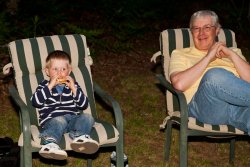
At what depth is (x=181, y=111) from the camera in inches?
170

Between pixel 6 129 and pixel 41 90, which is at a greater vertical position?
pixel 41 90

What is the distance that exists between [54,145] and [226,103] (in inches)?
62.8

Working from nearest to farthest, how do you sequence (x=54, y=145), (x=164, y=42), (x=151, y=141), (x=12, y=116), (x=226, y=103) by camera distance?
(x=54, y=145)
(x=226, y=103)
(x=164, y=42)
(x=151, y=141)
(x=12, y=116)

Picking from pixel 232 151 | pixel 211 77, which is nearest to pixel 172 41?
pixel 211 77

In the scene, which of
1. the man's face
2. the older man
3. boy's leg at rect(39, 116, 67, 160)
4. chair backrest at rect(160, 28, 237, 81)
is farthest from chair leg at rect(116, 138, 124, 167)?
the man's face

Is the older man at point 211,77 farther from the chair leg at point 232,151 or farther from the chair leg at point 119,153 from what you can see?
the chair leg at point 119,153

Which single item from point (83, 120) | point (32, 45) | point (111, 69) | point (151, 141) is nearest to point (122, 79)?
point (111, 69)

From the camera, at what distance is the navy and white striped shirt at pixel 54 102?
428 cm

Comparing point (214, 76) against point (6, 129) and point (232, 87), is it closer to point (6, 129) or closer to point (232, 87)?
point (232, 87)

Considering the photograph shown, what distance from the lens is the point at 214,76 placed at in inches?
171

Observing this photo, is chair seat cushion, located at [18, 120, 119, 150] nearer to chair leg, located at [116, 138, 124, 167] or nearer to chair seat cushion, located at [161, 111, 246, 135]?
chair leg, located at [116, 138, 124, 167]

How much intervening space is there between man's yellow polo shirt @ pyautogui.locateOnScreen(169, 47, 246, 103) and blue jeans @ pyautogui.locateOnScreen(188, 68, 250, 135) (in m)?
0.21

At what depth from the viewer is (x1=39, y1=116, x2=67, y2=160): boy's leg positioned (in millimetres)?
3785

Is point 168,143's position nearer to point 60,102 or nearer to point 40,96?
point 60,102
